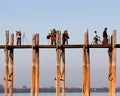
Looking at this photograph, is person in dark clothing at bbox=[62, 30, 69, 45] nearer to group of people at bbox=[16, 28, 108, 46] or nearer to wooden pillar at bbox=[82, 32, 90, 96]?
group of people at bbox=[16, 28, 108, 46]

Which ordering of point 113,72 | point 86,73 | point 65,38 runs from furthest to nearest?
point 65,38 → point 86,73 → point 113,72

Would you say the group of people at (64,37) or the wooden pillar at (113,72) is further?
the group of people at (64,37)

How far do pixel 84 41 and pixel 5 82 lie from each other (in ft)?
17.4

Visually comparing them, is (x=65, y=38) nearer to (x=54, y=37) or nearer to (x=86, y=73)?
(x=54, y=37)

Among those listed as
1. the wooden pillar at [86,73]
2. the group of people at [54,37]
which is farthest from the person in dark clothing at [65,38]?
the wooden pillar at [86,73]

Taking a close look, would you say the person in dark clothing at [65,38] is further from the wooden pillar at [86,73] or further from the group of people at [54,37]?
the wooden pillar at [86,73]

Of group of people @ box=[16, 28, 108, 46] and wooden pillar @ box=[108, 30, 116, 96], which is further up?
group of people @ box=[16, 28, 108, 46]

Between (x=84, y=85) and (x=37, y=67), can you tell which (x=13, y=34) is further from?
(x=84, y=85)

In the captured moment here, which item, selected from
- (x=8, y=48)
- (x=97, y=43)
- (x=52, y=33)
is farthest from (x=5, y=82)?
(x=97, y=43)

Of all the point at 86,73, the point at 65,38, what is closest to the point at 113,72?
the point at 86,73

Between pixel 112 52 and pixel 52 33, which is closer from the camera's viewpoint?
pixel 112 52

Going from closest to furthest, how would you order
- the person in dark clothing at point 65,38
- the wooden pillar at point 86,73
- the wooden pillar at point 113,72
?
the wooden pillar at point 113,72
the wooden pillar at point 86,73
the person in dark clothing at point 65,38

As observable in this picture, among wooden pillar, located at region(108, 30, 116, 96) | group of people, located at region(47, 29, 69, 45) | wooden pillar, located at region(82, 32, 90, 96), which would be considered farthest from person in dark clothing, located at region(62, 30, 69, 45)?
wooden pillar, located at region(108, 30, 116, 96)

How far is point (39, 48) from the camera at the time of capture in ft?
92.1
